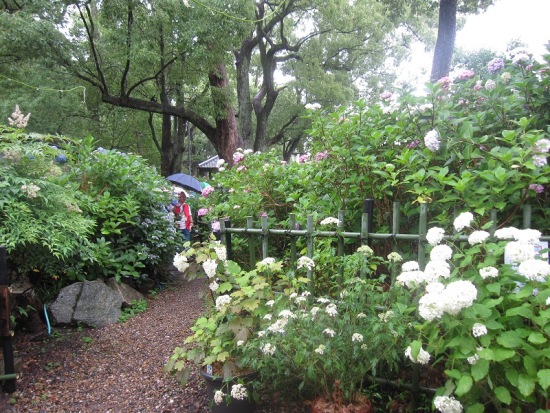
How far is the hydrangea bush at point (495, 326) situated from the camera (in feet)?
4.84

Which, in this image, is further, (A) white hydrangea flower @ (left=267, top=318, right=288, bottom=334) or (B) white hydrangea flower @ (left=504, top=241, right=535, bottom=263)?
(A) white hydrangea flower @ (left=267, top=318, right=288, bottom=334)

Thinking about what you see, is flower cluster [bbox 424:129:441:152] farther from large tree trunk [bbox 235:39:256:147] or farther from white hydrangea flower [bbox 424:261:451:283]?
large tree trunk [bbox 235:39:256:147]

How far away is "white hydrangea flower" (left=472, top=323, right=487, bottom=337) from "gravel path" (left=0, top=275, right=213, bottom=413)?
6.27 ft

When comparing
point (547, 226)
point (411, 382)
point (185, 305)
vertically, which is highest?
point (547, 226)

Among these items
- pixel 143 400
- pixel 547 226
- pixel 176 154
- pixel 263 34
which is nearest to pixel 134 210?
pixel 143 400

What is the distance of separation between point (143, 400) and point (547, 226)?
278cm

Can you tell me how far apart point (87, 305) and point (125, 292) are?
28.8 inches

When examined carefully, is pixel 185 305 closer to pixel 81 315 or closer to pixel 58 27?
pixel 81 315

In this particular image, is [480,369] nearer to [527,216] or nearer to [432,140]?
[527,216]

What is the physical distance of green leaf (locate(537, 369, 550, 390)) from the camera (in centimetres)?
137

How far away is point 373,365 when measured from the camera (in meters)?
1.95

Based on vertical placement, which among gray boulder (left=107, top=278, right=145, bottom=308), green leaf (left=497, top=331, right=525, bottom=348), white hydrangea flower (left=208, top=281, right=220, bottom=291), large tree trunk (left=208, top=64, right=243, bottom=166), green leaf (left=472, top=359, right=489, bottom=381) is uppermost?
large tree trunk (left=208, top=64, right=243, bottom=166)

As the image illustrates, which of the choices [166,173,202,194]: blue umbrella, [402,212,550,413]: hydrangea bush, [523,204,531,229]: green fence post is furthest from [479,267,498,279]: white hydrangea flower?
[166,173,202,194]: blue umbrella

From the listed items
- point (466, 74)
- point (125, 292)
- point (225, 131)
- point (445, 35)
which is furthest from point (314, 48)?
point (466, 74)
